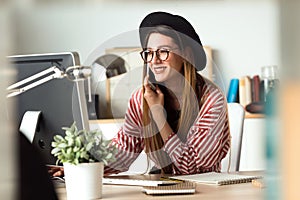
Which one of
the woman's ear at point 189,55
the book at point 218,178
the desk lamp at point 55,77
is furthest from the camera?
the woman's ear at point 189,55

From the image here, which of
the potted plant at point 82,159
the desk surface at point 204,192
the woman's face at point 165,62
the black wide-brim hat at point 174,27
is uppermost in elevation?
the black wide-brim hat at point 174,27

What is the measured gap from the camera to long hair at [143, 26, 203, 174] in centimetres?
168

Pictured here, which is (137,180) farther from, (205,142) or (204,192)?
(205,142)

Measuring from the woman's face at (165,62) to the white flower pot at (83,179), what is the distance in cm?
62

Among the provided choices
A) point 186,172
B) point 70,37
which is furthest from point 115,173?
point 70,37

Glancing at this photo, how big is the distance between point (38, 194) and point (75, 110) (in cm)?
90

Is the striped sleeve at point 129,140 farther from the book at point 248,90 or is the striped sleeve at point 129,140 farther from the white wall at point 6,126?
the book at point 248,90

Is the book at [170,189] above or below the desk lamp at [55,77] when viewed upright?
below

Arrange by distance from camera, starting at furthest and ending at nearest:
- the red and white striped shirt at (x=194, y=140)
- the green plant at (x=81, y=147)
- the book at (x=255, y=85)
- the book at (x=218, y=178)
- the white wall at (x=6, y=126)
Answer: the book at (x=255, y=85) < the red and white striped shirt at (x=194, y=140) < the book at (x=218, y=178) < the green plant at (x=81, y=147) < the white wall at (x=6, y=126)

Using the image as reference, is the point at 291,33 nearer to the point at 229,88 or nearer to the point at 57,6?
the point at 57,6

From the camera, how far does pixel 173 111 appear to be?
5.85 ft

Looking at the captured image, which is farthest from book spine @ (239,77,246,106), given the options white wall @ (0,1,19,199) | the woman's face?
white wall @ (0,1,19,199)

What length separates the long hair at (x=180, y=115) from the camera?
5.51 feet

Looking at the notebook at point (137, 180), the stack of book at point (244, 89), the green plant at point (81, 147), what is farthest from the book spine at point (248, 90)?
the green plant at point (81, 147)
